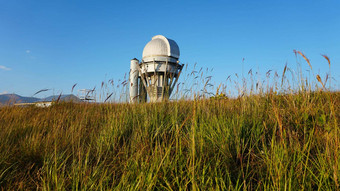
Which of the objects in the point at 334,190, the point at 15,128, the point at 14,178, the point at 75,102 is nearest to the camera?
the point at 334,190

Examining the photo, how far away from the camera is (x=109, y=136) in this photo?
213 centimetres

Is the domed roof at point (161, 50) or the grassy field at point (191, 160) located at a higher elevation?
the domed roof at point (161, 50)

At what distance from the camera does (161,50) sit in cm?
2034

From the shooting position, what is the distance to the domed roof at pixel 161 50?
2023 centimetres

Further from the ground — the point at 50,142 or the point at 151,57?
the point at 151,57

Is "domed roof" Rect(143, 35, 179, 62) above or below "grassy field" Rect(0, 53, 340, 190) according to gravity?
above

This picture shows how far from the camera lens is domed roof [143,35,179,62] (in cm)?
2023

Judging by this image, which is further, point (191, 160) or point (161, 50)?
point (161, 50)

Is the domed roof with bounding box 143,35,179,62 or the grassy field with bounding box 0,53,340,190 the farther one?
the domed roof with bounding box 143,35,179,62

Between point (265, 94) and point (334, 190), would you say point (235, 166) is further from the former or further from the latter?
point (265, 94)

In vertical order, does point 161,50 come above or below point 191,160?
above

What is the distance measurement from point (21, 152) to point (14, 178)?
39cm

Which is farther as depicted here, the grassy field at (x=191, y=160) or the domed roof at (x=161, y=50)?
the domed roof at (x=161, y=50)

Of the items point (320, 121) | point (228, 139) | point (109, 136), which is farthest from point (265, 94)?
point (109, 136)
